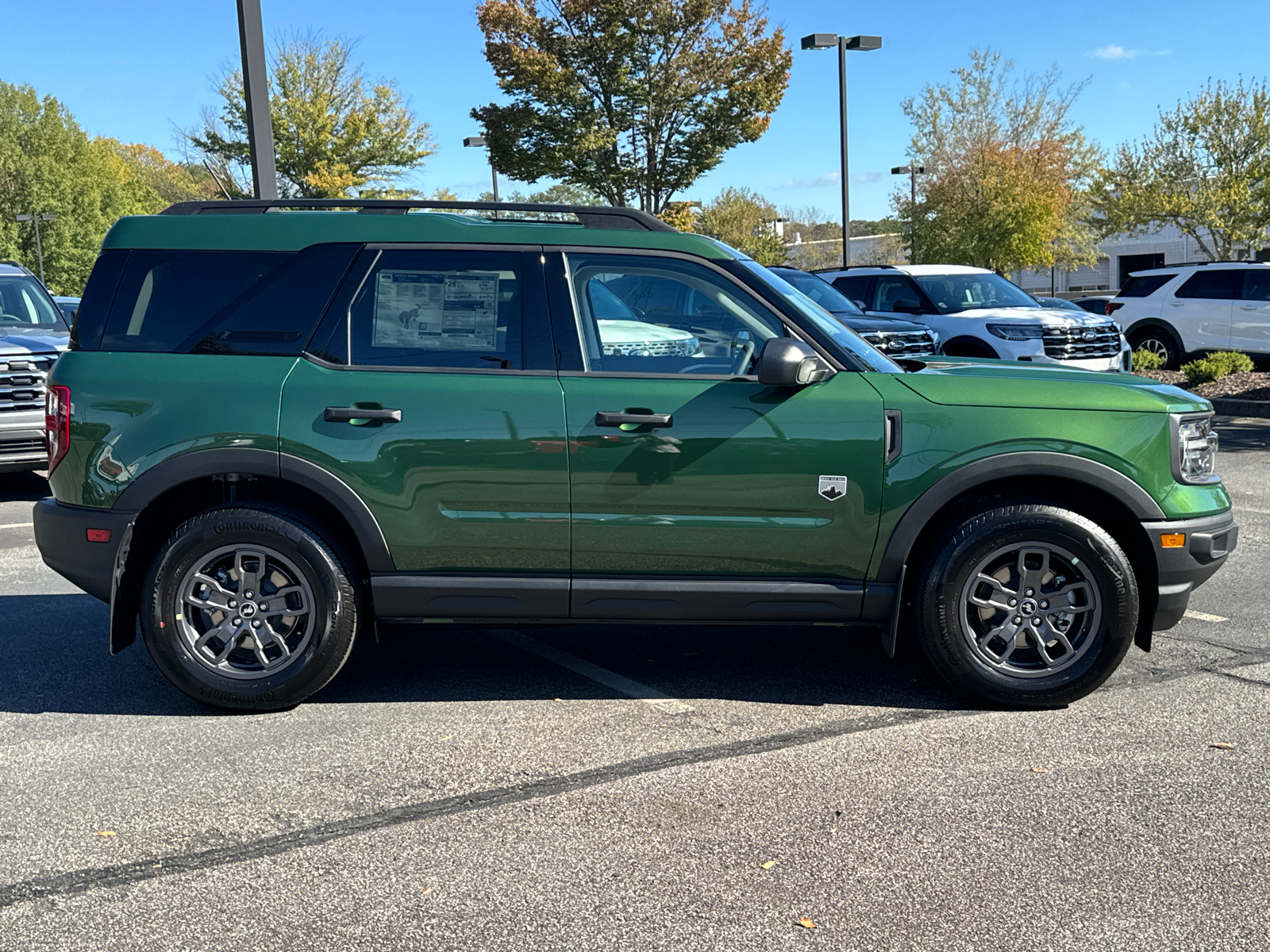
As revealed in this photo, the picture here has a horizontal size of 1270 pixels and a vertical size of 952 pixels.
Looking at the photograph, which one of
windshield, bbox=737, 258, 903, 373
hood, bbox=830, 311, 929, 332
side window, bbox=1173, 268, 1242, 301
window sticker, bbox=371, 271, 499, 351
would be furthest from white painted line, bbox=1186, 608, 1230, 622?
side window, bbox=1173, 268, 1242, 301

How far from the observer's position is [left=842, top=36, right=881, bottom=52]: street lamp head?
2388 centimetres

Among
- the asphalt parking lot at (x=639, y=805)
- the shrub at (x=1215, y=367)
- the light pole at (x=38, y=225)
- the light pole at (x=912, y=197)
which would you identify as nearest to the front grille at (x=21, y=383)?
the asphalt parking lot at (x=639, y=805)

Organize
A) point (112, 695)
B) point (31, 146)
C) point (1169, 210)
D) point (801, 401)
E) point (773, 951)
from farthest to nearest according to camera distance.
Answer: point (31, 146) < point (1169, 210) < point (112, 695) < point (801, 401) < point (773, 951)

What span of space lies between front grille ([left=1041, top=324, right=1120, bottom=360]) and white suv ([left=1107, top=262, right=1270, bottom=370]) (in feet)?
14.0

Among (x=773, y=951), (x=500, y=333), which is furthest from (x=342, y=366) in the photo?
(x=773, y=951)

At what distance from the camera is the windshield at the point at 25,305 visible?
38.4 feet

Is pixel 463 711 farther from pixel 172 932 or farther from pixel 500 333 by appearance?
pixel 172 932

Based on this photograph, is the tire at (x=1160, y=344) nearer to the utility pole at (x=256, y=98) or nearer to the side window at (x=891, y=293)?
the side window at (x=891, y=293)

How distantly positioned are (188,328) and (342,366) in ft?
2.15

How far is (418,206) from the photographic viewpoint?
4.98 m

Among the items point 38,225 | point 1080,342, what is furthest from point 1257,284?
point 38,225

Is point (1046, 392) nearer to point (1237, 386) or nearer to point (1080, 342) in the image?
point (1080, 342)

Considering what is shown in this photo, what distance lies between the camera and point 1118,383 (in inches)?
185

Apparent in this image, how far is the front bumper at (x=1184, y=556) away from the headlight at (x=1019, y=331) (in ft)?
33.8
